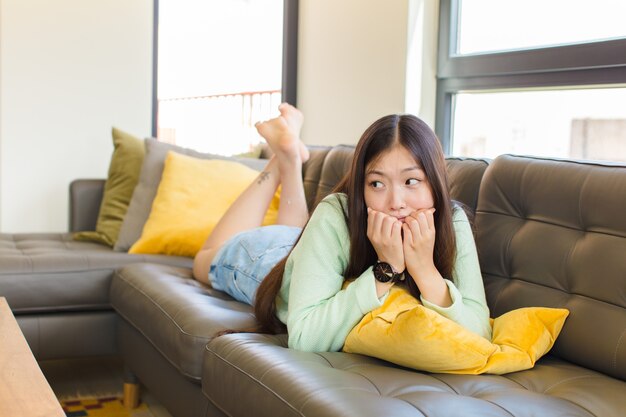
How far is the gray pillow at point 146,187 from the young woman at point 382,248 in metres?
1.45

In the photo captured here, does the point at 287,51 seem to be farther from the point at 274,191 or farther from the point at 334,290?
the point at 334,290

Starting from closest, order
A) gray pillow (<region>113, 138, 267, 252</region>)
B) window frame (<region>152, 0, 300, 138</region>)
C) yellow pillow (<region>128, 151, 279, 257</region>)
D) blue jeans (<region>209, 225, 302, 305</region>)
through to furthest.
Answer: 1. blue jeans (<region>209, 225, 302, 305</region>)
2. yellow pillow (<region>128, 151, 279, 257</region>)
3. gray pillow (<region>113, 138, 267, 252</region>)
4. window frame (<region>152, 0, 300, 138</region>)

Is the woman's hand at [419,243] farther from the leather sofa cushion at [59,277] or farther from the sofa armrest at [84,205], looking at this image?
the sofa armrest at [84,205]

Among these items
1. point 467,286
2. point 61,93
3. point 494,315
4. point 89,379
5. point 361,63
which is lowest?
point 89,379

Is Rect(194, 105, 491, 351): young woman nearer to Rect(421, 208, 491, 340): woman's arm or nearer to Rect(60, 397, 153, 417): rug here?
Rect(421, 208, 491, 340): woman's arm

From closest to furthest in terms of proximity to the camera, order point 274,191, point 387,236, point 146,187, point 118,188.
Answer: point 387,236
point 274,191
point 146,187
point 118,188

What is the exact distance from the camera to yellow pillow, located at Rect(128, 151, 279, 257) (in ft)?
10.8

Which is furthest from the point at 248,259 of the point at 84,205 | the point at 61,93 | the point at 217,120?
the point at 217,120

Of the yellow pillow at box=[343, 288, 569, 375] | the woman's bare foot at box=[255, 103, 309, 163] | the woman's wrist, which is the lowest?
the yellow pillow at box=[343, 288, 569, 375]

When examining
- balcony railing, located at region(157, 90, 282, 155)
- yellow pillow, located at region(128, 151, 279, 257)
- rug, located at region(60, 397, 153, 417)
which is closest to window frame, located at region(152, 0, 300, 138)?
balcony railing, located at region(157, 90, 282, 155)

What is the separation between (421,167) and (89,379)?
75.5 inches

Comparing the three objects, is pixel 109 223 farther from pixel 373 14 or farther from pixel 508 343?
pixel 508 343

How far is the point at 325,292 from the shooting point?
189 centimetres

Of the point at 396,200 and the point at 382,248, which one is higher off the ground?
the point at 396,200
